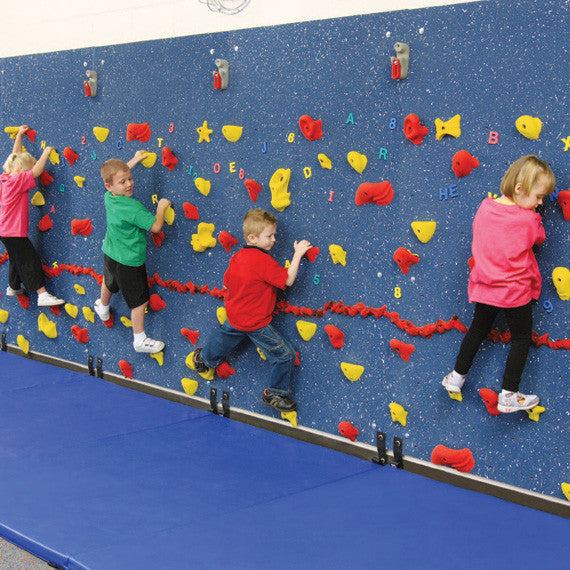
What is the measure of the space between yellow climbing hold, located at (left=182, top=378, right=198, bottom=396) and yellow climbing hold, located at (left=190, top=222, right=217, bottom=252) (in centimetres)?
78

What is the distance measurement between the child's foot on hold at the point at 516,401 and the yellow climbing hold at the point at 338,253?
96 centimetres

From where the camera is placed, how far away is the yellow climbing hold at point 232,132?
3.56 m

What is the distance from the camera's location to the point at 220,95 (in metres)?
3.62

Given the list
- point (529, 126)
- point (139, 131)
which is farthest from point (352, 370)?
point (139, 131)

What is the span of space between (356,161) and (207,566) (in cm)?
180

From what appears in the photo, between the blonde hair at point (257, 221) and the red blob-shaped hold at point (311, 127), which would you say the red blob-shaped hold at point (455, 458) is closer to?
the blonde hair at point (257, 221)

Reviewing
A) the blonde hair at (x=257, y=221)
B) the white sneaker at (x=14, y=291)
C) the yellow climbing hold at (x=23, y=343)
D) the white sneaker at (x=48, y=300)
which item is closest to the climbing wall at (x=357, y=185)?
the blonde hair at (x=257, y=221)

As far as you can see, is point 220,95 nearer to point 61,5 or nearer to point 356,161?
point 356,161

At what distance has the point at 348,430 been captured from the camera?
10.8 ft

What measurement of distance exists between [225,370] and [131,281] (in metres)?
0.77

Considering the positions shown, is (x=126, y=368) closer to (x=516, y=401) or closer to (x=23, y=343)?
(x=23, y=343)

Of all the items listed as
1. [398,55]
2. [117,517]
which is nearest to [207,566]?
[117,517]

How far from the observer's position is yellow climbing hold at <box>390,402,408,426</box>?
3.08m

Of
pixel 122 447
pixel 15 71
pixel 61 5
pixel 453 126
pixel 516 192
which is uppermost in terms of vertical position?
pixel 61 5
